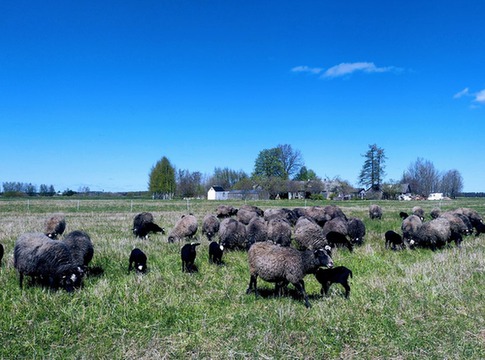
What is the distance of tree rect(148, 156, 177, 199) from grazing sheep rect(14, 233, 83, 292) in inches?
3851

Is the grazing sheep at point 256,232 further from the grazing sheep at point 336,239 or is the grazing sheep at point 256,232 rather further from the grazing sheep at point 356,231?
the grazing sheep at point 356,231

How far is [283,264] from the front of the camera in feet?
26.9

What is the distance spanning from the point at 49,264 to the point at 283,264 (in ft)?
18.4

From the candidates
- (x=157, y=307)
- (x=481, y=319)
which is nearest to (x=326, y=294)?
(x=481, y=319)

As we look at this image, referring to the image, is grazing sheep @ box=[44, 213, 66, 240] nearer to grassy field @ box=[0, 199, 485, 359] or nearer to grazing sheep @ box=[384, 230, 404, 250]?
grassy field @ box=[0, 199, 485, 359]

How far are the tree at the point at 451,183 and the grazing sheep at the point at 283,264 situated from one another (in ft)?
483

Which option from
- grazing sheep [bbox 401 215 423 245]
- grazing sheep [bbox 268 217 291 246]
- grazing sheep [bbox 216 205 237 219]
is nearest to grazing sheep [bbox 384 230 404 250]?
grazing sheep [bbox 401 215 423 245]

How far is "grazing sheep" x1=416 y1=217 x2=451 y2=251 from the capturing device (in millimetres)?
14992

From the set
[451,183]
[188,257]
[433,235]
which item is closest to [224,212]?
[433,235]

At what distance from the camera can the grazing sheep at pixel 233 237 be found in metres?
14.0

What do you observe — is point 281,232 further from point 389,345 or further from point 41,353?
point 41,353

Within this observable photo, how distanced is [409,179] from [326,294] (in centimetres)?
13259

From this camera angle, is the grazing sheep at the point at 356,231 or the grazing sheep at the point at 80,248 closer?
the grazing sheep at the point at 80,248

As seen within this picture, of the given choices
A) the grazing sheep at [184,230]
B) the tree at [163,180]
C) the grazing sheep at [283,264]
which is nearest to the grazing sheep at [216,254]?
the grazing sheep at [283,264]
